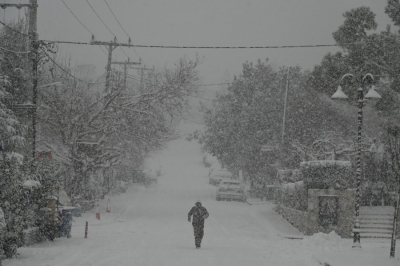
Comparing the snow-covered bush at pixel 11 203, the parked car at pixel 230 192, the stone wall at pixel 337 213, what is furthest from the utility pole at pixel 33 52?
the parked car at pixel 230 192

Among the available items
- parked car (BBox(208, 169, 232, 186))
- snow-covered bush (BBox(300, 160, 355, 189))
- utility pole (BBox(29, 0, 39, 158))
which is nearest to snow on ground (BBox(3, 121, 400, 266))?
snow-covered bush (BBox(300, 160, 355, 189))

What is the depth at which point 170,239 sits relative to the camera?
1956 cm

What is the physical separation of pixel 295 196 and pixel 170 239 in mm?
9133

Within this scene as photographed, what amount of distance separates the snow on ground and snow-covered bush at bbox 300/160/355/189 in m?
2.48

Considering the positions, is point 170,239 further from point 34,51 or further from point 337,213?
point 34,51

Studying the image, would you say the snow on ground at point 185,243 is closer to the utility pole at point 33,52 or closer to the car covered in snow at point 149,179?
the utility pole at point 33,52

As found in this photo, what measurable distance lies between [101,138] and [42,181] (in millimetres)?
11204

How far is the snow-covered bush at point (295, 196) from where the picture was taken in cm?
2440

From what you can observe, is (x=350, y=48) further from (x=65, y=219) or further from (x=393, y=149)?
(x=65, y=219)

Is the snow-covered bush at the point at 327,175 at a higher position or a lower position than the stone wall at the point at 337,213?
higher

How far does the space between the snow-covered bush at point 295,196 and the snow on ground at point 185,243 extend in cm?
106

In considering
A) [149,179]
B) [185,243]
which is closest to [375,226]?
[185,243]

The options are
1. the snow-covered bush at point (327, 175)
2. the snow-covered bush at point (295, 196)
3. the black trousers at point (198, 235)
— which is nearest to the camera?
the black trousers at point (198, 235)

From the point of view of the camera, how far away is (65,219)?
18.4 meters
